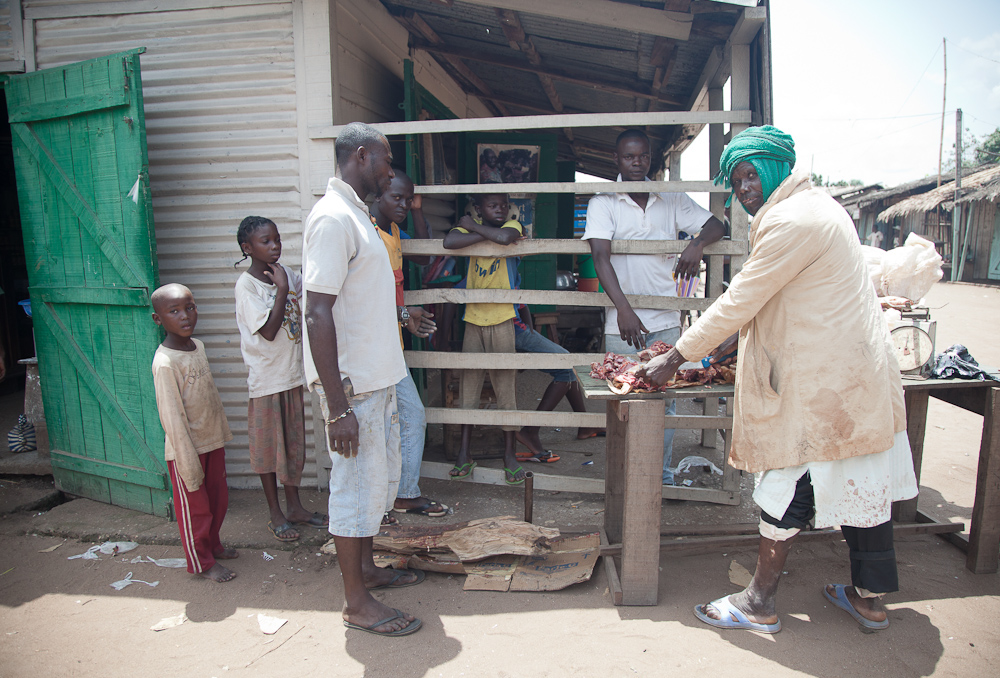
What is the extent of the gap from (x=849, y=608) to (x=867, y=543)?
384 millimetres

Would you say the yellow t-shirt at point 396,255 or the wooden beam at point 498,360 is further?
the wooden beam at point 498,360

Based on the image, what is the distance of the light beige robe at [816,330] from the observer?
231cm

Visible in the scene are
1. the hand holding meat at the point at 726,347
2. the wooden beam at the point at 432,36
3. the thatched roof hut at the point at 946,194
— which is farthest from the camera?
the thatched roof hut at the point at 946,194

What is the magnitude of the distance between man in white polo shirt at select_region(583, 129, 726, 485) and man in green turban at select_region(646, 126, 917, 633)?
3.21 ft

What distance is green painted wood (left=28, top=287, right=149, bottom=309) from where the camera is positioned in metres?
3.62

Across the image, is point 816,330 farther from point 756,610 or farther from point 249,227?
point 249,227

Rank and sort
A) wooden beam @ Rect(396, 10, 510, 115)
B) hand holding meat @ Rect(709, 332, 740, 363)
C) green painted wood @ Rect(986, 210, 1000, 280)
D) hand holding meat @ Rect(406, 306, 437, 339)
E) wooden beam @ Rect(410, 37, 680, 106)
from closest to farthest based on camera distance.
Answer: hand holding meat @ Rect(709, 332, 740, 363)
hand holding meat @ Rect(406, 306, 437, 339)
wooden beam @ Rect(396, 10, 510, 115)
wooden beam @ Rect(410, 37, 680, 106)
green painted wood @ Rect(986, 210, 1000, 280)

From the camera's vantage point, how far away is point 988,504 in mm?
2957

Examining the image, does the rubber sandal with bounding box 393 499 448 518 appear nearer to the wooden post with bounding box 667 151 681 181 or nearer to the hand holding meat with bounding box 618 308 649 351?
the hand holding meat with bounding box 618 308 649 351

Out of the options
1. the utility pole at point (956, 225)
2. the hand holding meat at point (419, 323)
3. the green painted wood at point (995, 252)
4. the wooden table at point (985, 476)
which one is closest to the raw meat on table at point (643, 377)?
the wooden table at point (985, 476)

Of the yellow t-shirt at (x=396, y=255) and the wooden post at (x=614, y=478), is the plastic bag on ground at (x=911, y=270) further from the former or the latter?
the yellow t-shirt at (x=396, y=255)

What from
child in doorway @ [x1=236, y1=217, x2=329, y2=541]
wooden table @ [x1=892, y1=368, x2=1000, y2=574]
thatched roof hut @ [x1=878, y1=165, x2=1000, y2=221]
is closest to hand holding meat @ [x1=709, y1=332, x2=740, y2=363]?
wooden table @ [x1=892, y1=368, x2=1000, y2=574]

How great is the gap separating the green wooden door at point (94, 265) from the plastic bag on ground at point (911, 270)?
447 cm

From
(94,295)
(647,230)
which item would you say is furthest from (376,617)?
(94,295)
